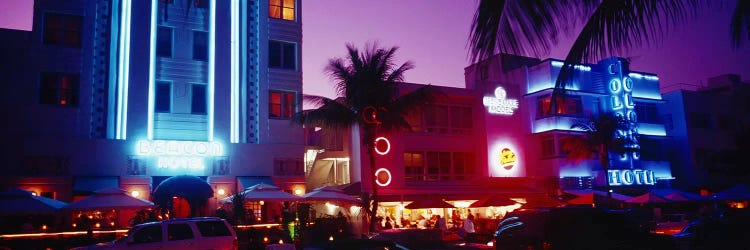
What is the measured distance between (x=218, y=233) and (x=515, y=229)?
8.65m

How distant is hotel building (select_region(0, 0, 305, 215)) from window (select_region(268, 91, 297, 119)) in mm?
50

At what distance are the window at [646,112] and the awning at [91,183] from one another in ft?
112

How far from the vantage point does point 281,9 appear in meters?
31.2

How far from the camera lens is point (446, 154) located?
3562 centimetres

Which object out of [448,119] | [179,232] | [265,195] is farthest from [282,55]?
[179,232]

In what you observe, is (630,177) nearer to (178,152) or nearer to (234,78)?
(234,78)

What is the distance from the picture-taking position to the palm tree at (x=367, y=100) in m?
27.6

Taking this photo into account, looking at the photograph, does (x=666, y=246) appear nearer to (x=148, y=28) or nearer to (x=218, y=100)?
(x=218, y=100)

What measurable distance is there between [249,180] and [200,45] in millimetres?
6873

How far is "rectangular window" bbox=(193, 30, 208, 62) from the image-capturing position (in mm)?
28891

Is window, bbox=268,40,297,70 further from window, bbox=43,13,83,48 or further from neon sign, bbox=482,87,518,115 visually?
neon sign, bbox=482,87,518,115

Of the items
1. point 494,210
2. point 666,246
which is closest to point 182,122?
point 494,210

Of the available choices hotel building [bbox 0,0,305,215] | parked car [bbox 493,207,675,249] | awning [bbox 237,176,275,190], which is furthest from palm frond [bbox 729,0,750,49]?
awning [bbox 237,176,275,190]

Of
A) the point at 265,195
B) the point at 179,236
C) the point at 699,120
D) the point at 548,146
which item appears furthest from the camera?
the point at 699,120
